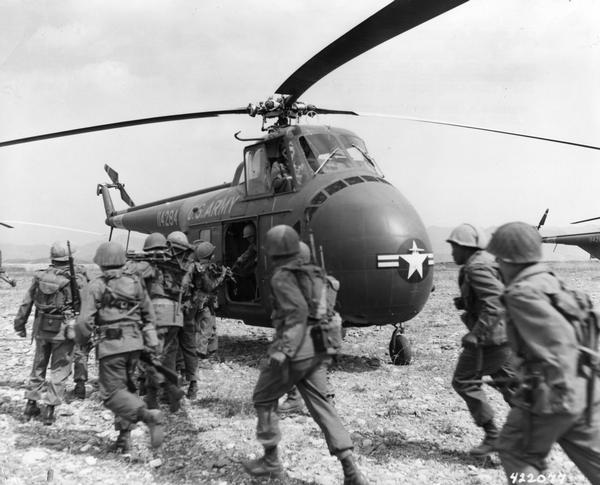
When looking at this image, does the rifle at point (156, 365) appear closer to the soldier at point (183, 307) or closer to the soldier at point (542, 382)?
the soldier at point (183, 307)

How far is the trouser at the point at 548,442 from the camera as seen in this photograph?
9.07 feet

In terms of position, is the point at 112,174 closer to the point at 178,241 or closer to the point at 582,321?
the point at 178,241

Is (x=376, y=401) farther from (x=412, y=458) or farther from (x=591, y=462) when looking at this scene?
(x=591, y=462)

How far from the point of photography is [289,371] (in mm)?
3855

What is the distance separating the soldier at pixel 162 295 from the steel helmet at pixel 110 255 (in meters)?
0.44

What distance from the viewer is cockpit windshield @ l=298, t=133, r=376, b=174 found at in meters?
7.18

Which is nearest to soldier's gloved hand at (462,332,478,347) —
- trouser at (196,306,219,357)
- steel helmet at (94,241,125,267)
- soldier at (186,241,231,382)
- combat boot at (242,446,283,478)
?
combat boot at (242,446,283,478)

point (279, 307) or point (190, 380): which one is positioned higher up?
point (279, 307)

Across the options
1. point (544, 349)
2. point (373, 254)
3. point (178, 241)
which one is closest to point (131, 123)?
point (178, 241)

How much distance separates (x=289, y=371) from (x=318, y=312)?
466 millimetres

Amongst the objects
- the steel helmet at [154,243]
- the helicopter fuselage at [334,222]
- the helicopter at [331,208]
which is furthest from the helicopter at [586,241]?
the steel helmet at [154,243]

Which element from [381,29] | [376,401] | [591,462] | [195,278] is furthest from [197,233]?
[591,462]

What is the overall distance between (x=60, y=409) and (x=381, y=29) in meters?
5.05

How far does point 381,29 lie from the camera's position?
4.79m
